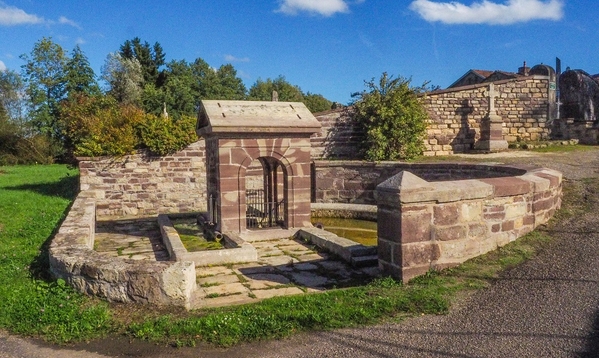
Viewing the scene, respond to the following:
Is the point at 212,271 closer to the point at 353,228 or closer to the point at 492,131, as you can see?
the point at 353,228

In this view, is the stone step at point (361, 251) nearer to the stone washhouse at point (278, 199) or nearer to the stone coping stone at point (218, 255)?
the stone washhouse at point (278, 199)

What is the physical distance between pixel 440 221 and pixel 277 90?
61051mm

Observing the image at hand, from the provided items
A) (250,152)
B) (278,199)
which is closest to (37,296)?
(250,152)

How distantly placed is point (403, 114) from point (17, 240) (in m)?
12.5

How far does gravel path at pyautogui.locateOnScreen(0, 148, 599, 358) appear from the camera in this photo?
3766 millimetres

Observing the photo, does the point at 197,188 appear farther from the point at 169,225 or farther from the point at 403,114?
the point at 403,114

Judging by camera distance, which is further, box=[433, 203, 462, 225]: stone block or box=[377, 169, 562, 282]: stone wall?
box=[433, 203, 462, 225]: stone block

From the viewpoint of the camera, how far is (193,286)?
5.40 m

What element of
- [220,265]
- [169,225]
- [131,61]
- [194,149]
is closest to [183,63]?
[131,61]

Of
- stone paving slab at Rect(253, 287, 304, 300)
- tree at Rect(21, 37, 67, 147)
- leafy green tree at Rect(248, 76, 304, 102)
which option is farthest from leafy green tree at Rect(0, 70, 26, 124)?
stone paving slab at Rect(253, 287, 304, 300)

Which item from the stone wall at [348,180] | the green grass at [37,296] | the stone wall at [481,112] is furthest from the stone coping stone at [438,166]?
the green grass at [37,296]

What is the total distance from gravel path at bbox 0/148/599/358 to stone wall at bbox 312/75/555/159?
1299 cm

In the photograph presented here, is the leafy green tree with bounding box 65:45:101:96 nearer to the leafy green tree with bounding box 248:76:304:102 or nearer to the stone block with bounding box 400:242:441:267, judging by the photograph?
the leafy green tree with bounding box 248:76:304:102

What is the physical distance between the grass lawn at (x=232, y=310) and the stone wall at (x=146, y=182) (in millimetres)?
9272
